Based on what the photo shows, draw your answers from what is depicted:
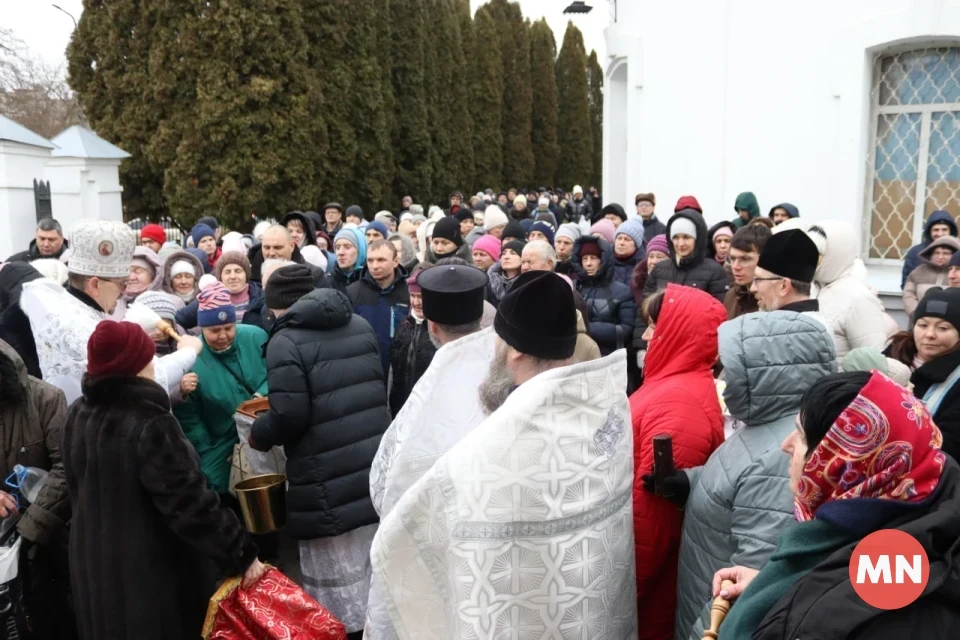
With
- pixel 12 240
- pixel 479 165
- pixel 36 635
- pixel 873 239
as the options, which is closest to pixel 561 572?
pixel 36 635

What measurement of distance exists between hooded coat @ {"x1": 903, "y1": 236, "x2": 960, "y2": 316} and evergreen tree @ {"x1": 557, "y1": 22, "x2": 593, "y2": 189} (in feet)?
108

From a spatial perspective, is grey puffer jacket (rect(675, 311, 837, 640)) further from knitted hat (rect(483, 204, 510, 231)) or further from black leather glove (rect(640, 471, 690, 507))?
knitted hat (rect(483, 204, 510, 231))

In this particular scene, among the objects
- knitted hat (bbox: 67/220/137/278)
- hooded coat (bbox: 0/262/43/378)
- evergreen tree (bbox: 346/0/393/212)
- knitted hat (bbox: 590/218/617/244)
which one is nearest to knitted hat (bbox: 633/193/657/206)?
knitted hat (bbox: 590/218/617/244)

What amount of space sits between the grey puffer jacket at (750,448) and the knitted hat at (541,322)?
47 cm

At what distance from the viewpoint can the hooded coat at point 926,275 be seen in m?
6.53

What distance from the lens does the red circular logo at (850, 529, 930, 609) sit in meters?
1.41

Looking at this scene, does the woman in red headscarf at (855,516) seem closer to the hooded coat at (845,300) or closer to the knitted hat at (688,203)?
the hooded coat at (845,300)

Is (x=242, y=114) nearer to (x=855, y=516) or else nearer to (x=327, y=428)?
(x=327, y=428)

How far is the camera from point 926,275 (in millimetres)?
6609

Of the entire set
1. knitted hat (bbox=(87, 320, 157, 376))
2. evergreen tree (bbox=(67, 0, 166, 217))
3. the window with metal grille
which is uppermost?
evergreen tree (bbox=(67, 0, 166, 217))

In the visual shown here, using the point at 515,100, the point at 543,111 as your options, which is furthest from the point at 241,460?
the point at 543,111

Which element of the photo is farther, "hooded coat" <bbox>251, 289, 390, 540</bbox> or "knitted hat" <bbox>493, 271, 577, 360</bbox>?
"hooded coat" <bbox>251, 289, 390, 540</bbox>

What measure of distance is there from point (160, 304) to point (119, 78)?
46.8 ft

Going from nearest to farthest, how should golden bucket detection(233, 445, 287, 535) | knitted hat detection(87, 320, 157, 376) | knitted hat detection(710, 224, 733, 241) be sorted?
knitted hat detection(87, 320, 157, 376) → golden bucket detection(233, 445, 287, 535) → knitted hat detection(710, 224, 733, 241)
